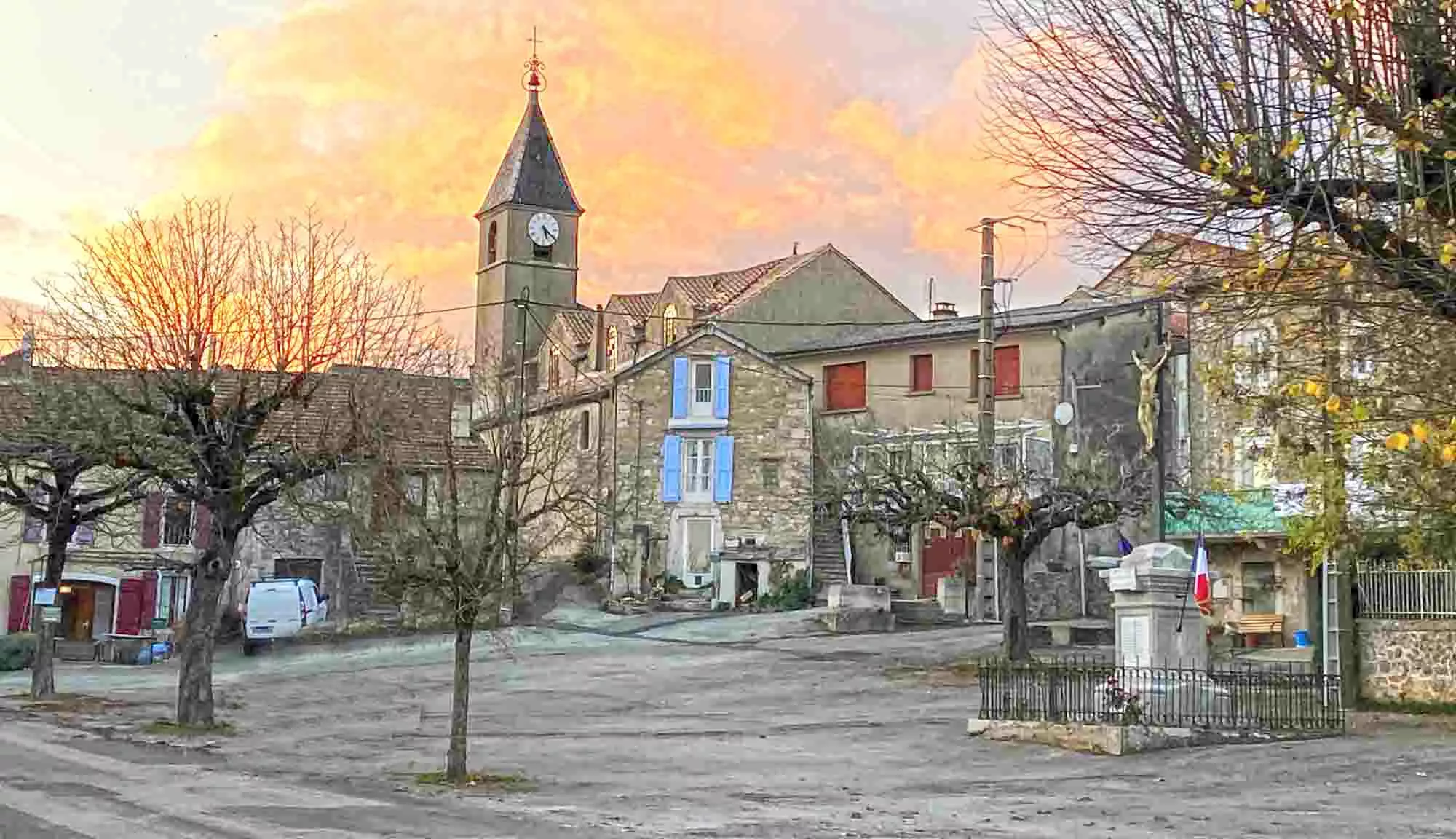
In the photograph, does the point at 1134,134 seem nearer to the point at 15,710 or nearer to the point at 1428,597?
the point at 1428,597

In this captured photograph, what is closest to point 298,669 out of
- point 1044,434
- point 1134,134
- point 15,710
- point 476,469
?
point 15,710

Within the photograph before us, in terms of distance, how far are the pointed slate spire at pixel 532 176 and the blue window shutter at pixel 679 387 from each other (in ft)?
82.7

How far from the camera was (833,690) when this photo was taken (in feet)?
91.2

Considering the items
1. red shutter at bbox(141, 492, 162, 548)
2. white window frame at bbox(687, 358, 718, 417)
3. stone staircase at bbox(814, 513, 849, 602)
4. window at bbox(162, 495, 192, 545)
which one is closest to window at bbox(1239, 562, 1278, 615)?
stone staircase at bbox(814, 513, 849, 602)

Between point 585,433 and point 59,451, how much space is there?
74.1ft

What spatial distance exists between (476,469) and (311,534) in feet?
90.2

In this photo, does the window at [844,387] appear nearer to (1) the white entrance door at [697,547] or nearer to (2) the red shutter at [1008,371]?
(2) the red shutter at [1008,371]

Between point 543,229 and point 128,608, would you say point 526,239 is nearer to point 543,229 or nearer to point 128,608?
point 543,229

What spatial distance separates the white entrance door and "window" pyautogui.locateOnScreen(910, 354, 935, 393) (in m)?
7.19

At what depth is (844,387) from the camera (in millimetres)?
48719

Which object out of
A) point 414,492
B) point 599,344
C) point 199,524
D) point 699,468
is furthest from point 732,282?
point 414,492

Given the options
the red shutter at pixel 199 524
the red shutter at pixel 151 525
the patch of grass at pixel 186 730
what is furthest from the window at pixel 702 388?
the patch of grass at pixel 186 730

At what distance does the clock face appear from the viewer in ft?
227

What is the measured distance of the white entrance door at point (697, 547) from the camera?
45.6 meters
